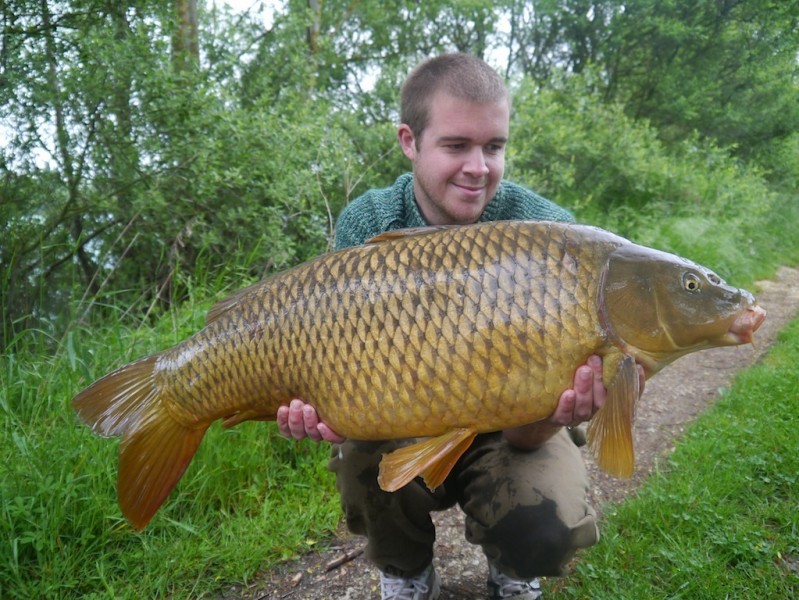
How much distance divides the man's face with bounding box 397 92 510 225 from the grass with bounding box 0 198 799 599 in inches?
41.3

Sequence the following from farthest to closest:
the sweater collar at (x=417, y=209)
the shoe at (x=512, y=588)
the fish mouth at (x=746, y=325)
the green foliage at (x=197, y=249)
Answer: the sweater collar at (x=417, y=209)
the green foliage at (x=197, y=249)
the shoe at (x=512, y=588)
the fish mouth at (x=746, y=325)

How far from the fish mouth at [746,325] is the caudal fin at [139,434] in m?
1.11

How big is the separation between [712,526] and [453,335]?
47.2 inches

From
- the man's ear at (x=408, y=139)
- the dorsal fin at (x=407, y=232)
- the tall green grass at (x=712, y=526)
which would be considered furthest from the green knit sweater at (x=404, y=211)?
the tall green grass at (x=712, y=526)

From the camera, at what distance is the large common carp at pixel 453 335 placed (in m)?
1.06

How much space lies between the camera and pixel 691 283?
106cm

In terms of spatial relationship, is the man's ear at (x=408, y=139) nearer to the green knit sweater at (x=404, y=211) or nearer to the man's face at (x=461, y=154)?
the man's face at (x=461, y=154)

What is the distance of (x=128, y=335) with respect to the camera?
95.7 inches

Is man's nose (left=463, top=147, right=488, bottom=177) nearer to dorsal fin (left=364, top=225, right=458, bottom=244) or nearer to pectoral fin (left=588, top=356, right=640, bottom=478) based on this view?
dorsal fin (left=364, top=225, right=458, bottom=244)

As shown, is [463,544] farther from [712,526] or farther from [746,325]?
[746,325]

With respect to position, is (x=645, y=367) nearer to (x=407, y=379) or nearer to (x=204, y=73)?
(x=407, y=379)

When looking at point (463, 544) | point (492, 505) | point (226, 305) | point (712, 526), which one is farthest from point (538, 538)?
point (226, 305)

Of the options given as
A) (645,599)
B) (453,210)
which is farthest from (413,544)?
(453,210)

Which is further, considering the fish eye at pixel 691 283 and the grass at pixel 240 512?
the grass at pixel 240 512
